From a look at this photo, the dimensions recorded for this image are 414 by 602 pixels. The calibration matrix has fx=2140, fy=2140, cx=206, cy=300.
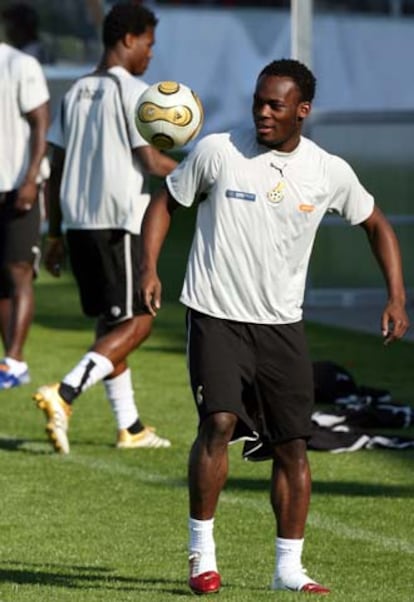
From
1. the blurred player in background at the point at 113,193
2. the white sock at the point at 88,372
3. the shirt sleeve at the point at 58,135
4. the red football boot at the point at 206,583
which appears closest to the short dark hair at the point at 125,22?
the blurred player in background at the point at 113,193

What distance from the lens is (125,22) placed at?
11312 millimetres

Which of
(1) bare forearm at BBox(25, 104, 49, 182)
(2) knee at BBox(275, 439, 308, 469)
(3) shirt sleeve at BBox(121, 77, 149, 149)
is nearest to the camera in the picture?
(2) knee at BBox(275, 439, 308, 469)

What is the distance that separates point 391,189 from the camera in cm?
1925

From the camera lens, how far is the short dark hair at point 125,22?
1132 centimetres

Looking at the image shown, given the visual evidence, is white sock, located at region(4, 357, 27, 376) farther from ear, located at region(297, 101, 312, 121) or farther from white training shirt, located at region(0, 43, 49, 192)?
ear, located at region(297, 101, 312, 121)

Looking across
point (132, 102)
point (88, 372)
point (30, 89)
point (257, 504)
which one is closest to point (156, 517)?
point (257, 504)

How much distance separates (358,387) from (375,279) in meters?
6.09

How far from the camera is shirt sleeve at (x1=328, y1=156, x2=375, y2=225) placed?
796 cm

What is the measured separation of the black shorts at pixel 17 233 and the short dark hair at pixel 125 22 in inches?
93.9

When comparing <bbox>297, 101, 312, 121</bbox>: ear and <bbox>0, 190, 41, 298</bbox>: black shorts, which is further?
<bbox>0, 190, 41, 298</bbox>: black shorts

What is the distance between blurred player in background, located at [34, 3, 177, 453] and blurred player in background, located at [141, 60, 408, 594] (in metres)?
3.39

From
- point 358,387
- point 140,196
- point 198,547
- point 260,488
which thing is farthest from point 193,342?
point 358,387

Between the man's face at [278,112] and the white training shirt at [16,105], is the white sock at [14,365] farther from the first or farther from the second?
the man's face at [278,112]

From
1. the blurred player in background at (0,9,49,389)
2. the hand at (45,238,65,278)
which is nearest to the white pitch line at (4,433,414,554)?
the hand at (45,238,65,278)
